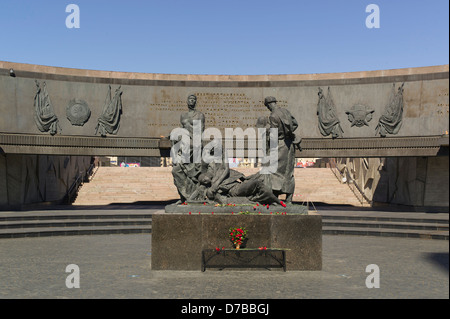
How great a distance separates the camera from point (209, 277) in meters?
8.45

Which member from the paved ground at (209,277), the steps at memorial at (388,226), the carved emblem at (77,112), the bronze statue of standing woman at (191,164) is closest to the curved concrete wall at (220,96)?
the carved emblem at (77,112)

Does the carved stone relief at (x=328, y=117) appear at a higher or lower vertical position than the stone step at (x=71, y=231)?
higher

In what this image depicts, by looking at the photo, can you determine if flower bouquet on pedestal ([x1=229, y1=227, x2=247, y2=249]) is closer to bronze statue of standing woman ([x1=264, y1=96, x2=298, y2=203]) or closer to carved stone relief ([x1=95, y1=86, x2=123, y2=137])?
bronze statue of standing woman ([x1=264, y1=96, x2=298, y2=203])

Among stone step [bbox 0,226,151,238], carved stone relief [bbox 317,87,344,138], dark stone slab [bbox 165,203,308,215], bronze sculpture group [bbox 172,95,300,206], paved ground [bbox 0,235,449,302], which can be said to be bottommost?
stone step [bbox 0,226,151,238]

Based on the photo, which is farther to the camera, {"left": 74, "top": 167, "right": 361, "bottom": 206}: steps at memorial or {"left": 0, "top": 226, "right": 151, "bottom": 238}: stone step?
{"left": 74, "top": 167, "right": 361, "bottom": 206}: steps at memorial

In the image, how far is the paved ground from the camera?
725 cm

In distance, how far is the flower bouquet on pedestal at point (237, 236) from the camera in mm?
8930

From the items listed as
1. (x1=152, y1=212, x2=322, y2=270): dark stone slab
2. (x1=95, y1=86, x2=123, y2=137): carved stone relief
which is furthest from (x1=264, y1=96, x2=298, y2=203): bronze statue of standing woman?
(x1=95, y1=86, x2=123, y2=137): carved stone relief

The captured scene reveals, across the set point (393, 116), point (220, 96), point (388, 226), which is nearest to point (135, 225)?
point (220, 96)

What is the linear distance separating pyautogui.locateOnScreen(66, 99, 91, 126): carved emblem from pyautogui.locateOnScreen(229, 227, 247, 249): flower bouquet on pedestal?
12.1 meters

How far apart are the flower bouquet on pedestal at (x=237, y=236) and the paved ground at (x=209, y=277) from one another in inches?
23.0

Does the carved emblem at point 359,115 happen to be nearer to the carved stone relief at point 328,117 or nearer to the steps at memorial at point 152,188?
the carved stone relief at point 328,117

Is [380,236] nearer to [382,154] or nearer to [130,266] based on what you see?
[382,154]

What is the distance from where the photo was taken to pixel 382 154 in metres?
18.5
